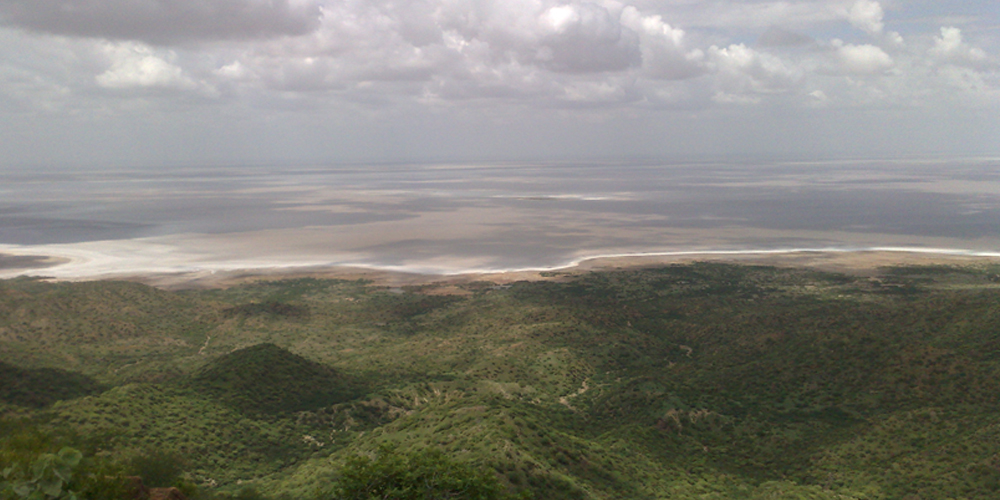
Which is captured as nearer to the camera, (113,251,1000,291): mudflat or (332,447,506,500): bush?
(332,447,506,500): bush

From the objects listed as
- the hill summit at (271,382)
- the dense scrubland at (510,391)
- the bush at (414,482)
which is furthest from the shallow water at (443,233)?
the bush at (414,482)

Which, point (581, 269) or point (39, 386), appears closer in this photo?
point (39, 386)

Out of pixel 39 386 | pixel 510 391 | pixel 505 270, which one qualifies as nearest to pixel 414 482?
pixel 510 391

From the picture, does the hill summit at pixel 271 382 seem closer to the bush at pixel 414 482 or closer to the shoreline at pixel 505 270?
the bush at pixel 414 482

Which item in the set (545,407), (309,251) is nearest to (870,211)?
(309,251)

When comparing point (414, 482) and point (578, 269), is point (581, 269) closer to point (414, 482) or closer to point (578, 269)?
point (578, 269)

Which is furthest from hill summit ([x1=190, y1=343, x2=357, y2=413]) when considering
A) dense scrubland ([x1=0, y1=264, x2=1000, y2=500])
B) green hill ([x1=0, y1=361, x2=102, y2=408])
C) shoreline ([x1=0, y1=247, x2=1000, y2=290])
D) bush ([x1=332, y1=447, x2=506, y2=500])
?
shoreline ([x1=0, y1=247, x2=1000, y2=290])

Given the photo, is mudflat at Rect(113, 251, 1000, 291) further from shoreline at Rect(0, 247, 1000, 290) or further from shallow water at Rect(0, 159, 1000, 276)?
shallow water at Rect(0, 159, 1000, 276)
